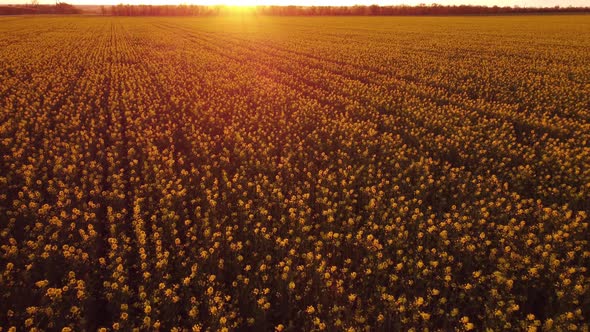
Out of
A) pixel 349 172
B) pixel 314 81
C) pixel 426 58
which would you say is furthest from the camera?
pixel 426 58

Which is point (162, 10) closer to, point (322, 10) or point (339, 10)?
point (322, 10)

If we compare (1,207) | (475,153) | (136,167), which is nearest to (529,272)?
(475,153)

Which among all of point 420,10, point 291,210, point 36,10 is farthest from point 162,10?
point 291,210

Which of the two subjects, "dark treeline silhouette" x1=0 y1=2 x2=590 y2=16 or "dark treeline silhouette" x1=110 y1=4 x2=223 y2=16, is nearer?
"dark treeline silhouette" x1=0 y1=2 x2=590 y2=16

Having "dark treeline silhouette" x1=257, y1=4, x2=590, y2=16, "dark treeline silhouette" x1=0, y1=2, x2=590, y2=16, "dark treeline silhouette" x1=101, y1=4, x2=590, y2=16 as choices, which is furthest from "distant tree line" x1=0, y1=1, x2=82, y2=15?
"dark treeline silhouette" x1=257, y1=4, x2=590, y2=16

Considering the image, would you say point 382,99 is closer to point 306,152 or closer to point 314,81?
point 314,81

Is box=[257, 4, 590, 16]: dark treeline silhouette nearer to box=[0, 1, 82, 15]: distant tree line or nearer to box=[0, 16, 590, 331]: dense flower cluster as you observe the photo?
box=[0, 1, 82, 15]: distant tree line
